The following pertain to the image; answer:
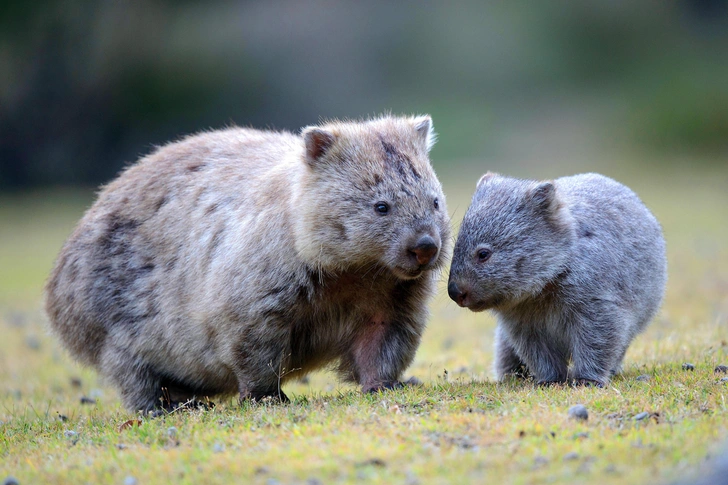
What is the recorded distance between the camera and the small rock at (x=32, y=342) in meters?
14.1

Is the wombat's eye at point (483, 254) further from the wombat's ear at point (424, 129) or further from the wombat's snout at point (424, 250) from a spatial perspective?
the wombat's ear at point (424, 129)

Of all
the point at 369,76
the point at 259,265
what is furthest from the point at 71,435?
the point at 369,76

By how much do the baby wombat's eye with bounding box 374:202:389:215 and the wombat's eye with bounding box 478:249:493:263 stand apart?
105 centimetres

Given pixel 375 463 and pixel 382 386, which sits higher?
pixel 375 463

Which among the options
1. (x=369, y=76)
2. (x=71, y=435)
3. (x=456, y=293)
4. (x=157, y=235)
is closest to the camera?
(x=71, y=435)

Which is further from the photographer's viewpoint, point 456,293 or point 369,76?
point 369,76

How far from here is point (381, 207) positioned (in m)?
7.25

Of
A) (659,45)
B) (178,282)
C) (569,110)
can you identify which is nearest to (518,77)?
(569,110)

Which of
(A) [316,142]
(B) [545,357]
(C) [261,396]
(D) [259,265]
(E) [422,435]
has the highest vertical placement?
(A) [316,142]

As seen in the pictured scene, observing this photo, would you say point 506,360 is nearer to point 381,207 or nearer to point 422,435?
point 381,207

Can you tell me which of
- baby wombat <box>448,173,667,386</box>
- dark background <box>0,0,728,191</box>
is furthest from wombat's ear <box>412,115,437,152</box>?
dark background <box>0,0,728,191</box>

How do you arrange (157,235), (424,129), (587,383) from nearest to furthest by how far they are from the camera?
1. (587,383)
2. (424,129)
3. (157,235)

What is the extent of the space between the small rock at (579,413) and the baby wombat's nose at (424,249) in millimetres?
1696

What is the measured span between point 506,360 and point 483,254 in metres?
1.69
